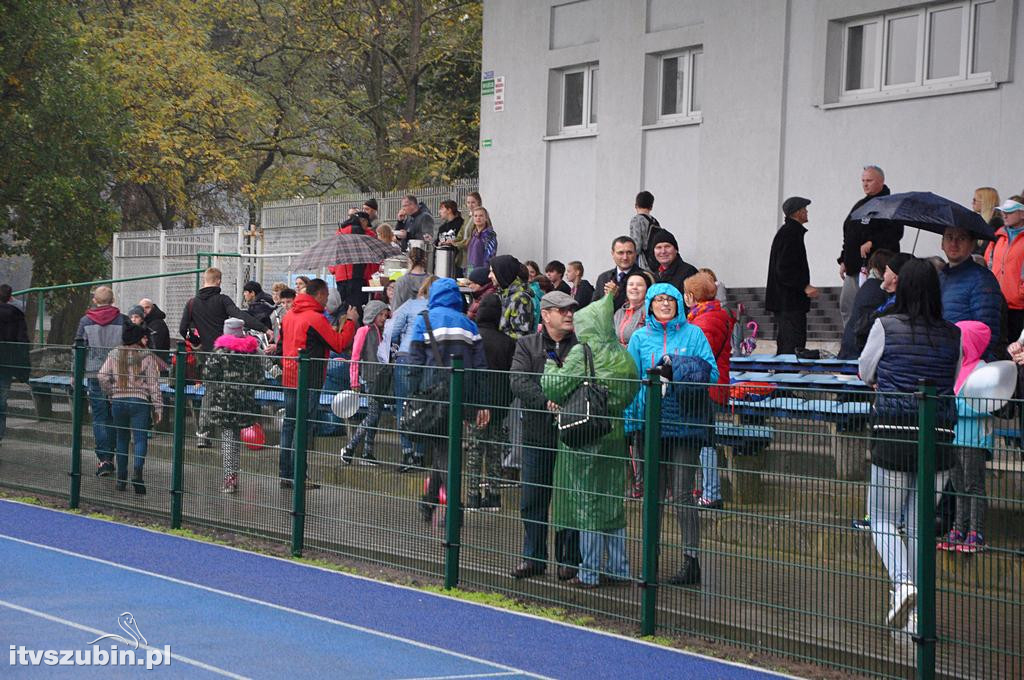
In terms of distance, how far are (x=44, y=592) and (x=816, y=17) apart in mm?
11933

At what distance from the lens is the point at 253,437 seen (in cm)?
1235

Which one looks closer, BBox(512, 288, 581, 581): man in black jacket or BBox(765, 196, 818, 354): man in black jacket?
BBox(512, 288, 581, 581): man in black jacket

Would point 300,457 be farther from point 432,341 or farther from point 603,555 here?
point 603,555

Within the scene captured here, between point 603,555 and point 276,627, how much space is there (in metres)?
2.17

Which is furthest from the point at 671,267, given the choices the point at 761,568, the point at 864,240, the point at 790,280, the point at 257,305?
the point at 257,305

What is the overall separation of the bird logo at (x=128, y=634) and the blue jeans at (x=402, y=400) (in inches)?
95.7

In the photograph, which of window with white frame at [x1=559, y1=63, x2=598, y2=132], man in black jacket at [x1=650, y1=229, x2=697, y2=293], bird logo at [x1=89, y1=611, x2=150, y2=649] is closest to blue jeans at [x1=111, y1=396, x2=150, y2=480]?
bird logo at [x1=89, y1=611, x2=150, y2=649]

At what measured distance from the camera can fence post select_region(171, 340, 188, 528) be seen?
1327cm

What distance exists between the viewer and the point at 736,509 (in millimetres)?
8289

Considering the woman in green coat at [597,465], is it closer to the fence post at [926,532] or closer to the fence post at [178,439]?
the fence post at [926,532]

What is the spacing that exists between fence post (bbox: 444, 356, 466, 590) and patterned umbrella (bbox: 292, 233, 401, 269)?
28.2 ft

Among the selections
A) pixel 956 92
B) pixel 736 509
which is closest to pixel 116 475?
pixel 736 509

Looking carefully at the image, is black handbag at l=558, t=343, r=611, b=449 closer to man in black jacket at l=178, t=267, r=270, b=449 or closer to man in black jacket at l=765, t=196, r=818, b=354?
man in black jacket at l=765, t=196, r=818, b=354

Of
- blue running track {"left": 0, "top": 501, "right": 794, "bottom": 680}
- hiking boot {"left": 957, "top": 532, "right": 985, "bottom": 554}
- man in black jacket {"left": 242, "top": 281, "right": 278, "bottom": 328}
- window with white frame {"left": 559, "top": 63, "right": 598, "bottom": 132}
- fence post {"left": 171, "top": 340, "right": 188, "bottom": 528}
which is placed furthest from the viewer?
window with white frame {"left": 559, "top": 63, "right": 598, "bottom": 132}
